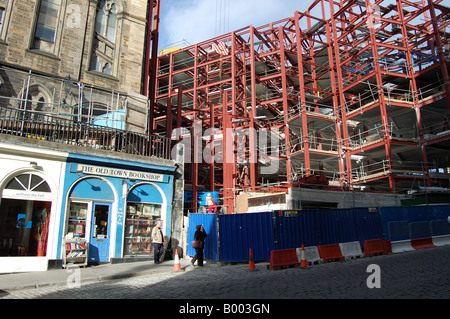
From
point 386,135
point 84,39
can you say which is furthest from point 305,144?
point 84,39

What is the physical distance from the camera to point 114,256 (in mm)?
13523

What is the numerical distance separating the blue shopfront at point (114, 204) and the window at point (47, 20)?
881 centimetres

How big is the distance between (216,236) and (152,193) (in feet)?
12.7

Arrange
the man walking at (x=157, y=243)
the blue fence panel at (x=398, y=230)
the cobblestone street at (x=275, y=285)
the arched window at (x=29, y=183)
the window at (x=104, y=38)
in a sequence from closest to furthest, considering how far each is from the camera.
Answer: the cobblestone street at (x=275, y=285) < the arched window at (x=29, y=183) < the man walking at (x=157, y=243) < the blue fence panel at (x=398, y=230) < the window at (x=104, y=38)

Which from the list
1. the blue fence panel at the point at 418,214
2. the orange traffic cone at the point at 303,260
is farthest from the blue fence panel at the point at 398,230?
the orange traffic cone at the point at 303,260

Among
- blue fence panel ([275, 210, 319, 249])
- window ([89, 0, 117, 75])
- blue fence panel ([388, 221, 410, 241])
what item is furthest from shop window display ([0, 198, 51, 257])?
blue fence panel ([388, 221, 410, 241])

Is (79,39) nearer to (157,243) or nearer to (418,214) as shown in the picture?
(157,243)

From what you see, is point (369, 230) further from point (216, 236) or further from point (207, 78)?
point (207, 78)

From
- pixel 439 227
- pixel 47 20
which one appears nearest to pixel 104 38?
pixel 47 20

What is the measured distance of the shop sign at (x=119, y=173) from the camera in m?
13.5

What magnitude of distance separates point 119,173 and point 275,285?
29.3 ft

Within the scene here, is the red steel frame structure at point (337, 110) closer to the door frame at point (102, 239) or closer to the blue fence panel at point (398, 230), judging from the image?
the blue fence panel at point (398, 230)

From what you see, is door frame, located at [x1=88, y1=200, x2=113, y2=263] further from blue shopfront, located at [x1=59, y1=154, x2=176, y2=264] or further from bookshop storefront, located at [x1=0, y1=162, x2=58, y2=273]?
bookshop storefront, located at [x1=0, y1=162, x2=58, y2=273]

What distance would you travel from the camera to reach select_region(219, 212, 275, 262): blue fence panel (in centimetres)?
1303
